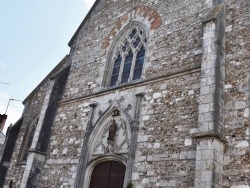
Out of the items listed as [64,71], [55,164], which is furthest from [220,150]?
[64,71]

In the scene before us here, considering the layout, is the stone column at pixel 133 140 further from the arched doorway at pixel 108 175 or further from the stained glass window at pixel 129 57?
the stained glass window at pixel 129 57

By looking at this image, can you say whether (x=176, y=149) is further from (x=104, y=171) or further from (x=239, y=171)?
(x=104, y=171)

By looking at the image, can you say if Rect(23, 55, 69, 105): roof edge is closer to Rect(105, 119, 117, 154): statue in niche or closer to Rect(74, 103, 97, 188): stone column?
Rect(74, 103, 97, 188): stone column

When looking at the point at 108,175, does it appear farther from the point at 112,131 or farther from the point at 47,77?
the point at 47,77

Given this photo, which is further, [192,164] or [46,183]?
[46,183]

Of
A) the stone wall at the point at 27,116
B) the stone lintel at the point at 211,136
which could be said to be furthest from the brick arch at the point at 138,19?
the stone lintel at the point at 211,136

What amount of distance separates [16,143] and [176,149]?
8.97 m

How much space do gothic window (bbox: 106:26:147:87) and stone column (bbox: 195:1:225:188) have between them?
9.38 ft

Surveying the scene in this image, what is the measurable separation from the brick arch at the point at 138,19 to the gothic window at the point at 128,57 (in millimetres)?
343

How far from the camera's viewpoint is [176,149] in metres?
8.09

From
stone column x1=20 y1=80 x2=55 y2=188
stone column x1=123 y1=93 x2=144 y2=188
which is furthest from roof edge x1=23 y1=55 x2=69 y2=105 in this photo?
stone column x1=123 y1=93 x2=144 y2=188

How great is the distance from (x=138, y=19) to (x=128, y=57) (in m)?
1.47

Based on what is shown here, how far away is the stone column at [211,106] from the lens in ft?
22.5

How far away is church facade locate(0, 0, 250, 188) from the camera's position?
748 cm
